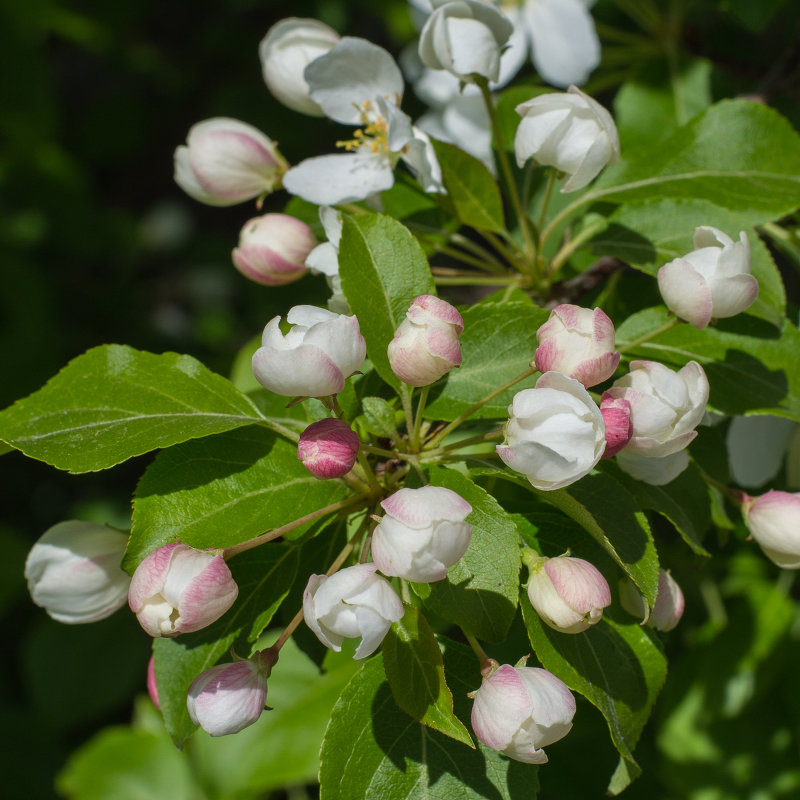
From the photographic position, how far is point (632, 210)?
1.13 meters

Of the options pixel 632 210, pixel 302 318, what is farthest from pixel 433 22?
pixel 302 318

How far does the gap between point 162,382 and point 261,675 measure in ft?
1.03

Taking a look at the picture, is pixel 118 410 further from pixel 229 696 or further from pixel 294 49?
pixel 294 49

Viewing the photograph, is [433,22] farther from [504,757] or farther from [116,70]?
[116,70]

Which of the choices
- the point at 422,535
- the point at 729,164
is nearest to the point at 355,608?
the point at 422,535

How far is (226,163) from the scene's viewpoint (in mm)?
1155

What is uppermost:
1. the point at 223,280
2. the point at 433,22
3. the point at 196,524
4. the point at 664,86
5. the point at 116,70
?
the point at 433,22

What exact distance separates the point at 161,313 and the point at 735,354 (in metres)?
2.73

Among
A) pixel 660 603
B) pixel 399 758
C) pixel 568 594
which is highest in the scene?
pixel 568 594

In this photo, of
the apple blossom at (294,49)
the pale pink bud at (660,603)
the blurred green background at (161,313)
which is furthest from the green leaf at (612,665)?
the apple blossom at (294,49)

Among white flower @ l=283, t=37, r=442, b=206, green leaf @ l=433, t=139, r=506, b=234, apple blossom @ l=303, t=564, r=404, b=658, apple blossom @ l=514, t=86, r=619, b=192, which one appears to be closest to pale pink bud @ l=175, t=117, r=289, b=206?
white flower @ l=283, t=37, r=442, b=206

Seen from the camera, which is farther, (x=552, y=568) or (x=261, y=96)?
(x=261, y=96)

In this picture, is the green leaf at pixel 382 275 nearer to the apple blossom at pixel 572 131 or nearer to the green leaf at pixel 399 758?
the apple blossom at pixel 572 131

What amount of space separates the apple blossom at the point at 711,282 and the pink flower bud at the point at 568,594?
0.29 metres
